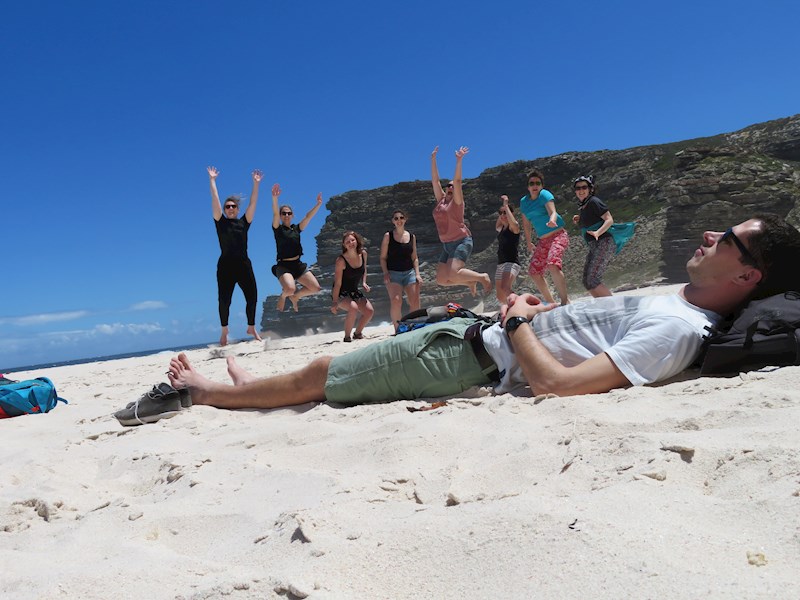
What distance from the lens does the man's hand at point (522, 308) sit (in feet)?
9.65

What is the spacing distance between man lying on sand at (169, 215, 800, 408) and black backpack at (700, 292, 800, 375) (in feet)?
0.34

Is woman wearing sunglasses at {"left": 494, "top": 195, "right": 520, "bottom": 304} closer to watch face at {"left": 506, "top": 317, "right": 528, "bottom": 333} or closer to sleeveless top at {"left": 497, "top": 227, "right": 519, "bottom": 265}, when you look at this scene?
sleeveless top at {"left": 497, "top": 227, "right": 519, "bottom": 265}

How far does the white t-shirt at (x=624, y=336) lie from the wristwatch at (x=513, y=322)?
4.4 inches

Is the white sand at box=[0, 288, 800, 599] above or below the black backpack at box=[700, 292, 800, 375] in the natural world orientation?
below

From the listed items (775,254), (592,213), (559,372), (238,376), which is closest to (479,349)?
(559,372)

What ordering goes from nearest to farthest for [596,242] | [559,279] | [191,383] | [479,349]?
[479,349]
[191,383]
[596,242]
[559,279]

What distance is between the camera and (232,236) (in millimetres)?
9062

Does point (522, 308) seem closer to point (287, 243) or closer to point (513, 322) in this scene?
point (513, 322)

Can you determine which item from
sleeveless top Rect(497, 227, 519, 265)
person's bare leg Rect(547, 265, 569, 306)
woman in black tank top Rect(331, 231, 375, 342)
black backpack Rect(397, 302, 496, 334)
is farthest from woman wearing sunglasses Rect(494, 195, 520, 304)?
black backpack Rect(397, 302, 496, 334)

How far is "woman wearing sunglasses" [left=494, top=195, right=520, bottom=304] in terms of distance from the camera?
27.4 ft

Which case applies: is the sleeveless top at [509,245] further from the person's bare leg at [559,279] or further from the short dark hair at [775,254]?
the short dark hair at [775,254]

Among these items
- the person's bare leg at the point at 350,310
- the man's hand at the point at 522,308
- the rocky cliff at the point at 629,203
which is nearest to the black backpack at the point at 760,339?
the man's hand at the point at 522,308

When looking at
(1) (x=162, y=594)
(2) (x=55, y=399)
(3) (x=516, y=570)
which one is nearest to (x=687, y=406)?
(3) (x=516, y=570)

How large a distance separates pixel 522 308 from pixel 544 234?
5.19 meters
